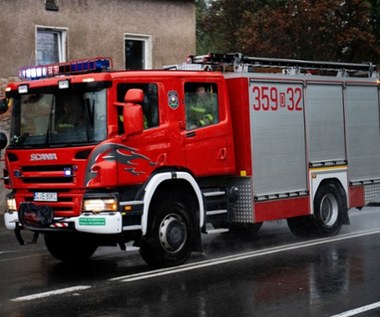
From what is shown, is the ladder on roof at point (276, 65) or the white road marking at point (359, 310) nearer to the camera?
the white road marking at point (359, 310)

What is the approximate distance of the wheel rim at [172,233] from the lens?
938 centimetres

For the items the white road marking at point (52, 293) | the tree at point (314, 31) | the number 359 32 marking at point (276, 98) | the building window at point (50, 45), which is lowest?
the white road marking at point (52, 293)

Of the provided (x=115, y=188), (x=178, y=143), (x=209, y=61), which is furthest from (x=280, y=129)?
(x=115, y=188)

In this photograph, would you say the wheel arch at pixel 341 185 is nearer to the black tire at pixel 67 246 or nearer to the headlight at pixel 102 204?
the black tire at pixel 67 246

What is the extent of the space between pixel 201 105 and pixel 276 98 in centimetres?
164

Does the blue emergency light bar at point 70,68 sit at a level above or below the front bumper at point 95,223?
above

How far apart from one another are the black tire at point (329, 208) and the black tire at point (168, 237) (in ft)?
10.1

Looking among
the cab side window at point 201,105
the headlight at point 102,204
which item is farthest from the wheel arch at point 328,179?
the headlight at point 102,204

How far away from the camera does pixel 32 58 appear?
16828mm

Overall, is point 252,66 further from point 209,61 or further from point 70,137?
point 70,137

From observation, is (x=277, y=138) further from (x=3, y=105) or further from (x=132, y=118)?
(x=3, y=105)

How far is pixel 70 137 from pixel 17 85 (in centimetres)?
122

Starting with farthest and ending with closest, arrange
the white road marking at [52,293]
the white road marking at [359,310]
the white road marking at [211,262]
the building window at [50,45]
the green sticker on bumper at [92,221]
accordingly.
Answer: the building window at [50,45] < the green sticker on bumper at [92,221] < the white road marking at [211,262] < the white road marking at [52,293] < the white road marking at [359,310]

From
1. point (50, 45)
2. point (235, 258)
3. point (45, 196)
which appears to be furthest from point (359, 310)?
point (50, 45)
